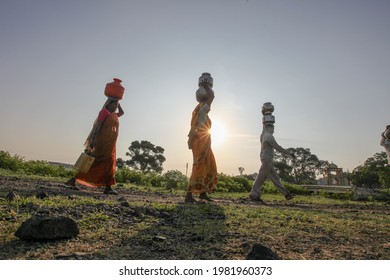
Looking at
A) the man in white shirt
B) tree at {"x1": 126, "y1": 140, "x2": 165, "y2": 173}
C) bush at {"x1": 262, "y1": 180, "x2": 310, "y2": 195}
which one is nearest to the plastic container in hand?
the man in white shirt

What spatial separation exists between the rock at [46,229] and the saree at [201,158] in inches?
151

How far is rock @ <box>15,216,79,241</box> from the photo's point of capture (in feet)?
7.84

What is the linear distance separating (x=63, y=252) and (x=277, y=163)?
51727mm

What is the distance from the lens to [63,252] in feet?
7.38

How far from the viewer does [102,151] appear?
695cm

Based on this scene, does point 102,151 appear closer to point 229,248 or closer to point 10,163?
point 229,248

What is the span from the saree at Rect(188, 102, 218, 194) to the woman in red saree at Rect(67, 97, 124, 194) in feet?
6.00

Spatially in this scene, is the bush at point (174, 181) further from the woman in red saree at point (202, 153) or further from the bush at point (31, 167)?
the woman in red saree at point (202, 153)

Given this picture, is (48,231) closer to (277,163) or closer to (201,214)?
(201,214)

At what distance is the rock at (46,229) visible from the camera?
239 centimetres

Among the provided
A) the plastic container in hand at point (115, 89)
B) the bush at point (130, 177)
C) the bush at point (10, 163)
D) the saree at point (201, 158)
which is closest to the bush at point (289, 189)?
the bush at point (130, 177)

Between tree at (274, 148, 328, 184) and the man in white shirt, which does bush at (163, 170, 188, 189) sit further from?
tree at (274, 148, 328, 184)

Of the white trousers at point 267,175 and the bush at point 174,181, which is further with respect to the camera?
the bush at point 174,181
